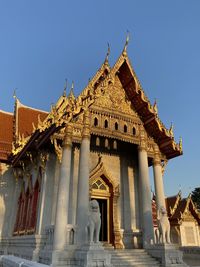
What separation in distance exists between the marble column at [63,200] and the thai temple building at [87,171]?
0.03 meters

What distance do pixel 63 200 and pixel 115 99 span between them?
4.95 meters

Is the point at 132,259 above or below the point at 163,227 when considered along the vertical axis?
below

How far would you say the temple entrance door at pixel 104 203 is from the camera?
32.5ft

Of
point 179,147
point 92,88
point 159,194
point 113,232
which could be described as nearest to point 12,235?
point 113,232

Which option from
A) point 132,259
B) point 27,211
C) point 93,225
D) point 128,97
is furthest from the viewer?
point 128,97

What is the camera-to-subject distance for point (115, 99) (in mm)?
11016

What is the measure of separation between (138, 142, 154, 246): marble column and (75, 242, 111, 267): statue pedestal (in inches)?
115

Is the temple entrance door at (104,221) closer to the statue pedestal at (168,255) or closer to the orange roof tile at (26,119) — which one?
the statue pedestal at (168,255)

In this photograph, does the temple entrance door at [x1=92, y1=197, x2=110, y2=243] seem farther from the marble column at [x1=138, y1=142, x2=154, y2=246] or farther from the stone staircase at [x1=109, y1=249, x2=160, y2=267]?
the stone staircase at [x1=109, y1=249, x2=160, y2=267]

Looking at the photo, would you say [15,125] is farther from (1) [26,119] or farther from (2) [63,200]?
(2) [63,200]

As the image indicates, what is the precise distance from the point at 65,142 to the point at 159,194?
4.38 meters

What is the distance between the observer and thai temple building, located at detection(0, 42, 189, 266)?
330 inches

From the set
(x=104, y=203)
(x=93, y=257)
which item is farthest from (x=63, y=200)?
(x=104, y=203)

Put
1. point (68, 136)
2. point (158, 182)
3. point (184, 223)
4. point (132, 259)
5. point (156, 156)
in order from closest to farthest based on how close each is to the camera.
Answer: point (132, 259), point (68, 136), point (158, 182), point (156, 156), point (184, 223)
